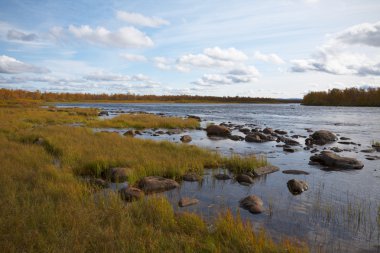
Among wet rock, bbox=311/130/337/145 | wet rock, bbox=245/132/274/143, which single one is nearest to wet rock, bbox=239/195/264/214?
wet rock, bbox=245/132/274/143

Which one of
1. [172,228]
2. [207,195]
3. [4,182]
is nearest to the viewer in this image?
[172,228]

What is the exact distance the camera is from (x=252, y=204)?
9.57 metres

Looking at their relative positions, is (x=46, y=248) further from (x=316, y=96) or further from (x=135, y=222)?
(x=316, y=96)

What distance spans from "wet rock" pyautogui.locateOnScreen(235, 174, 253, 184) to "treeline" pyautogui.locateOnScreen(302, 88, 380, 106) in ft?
388

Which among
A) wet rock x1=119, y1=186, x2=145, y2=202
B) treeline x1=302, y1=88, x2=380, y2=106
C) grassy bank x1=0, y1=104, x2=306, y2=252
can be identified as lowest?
wet rock x1=119, y1=186, x2=145, y2=202

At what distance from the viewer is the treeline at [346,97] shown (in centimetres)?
11419

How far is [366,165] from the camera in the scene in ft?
55.3

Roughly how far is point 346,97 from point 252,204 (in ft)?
431

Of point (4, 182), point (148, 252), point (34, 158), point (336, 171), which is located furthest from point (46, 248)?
point (336, 171)

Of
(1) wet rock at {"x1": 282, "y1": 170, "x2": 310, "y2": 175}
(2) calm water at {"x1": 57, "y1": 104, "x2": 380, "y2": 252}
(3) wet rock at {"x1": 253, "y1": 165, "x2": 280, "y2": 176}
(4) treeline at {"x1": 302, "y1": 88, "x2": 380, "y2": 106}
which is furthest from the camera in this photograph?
(4) treeline at {"x1": 302, "y1": 88, "x2": 380, "y2": 106}

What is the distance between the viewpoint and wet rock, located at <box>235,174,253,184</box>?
12.8 metres

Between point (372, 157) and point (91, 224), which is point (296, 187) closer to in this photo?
point (91, 224)

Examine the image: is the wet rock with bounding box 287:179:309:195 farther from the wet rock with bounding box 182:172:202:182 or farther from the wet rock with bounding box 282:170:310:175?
the wet rock with bounding box 182:172:202:182

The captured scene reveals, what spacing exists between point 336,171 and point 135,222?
39.4ft
